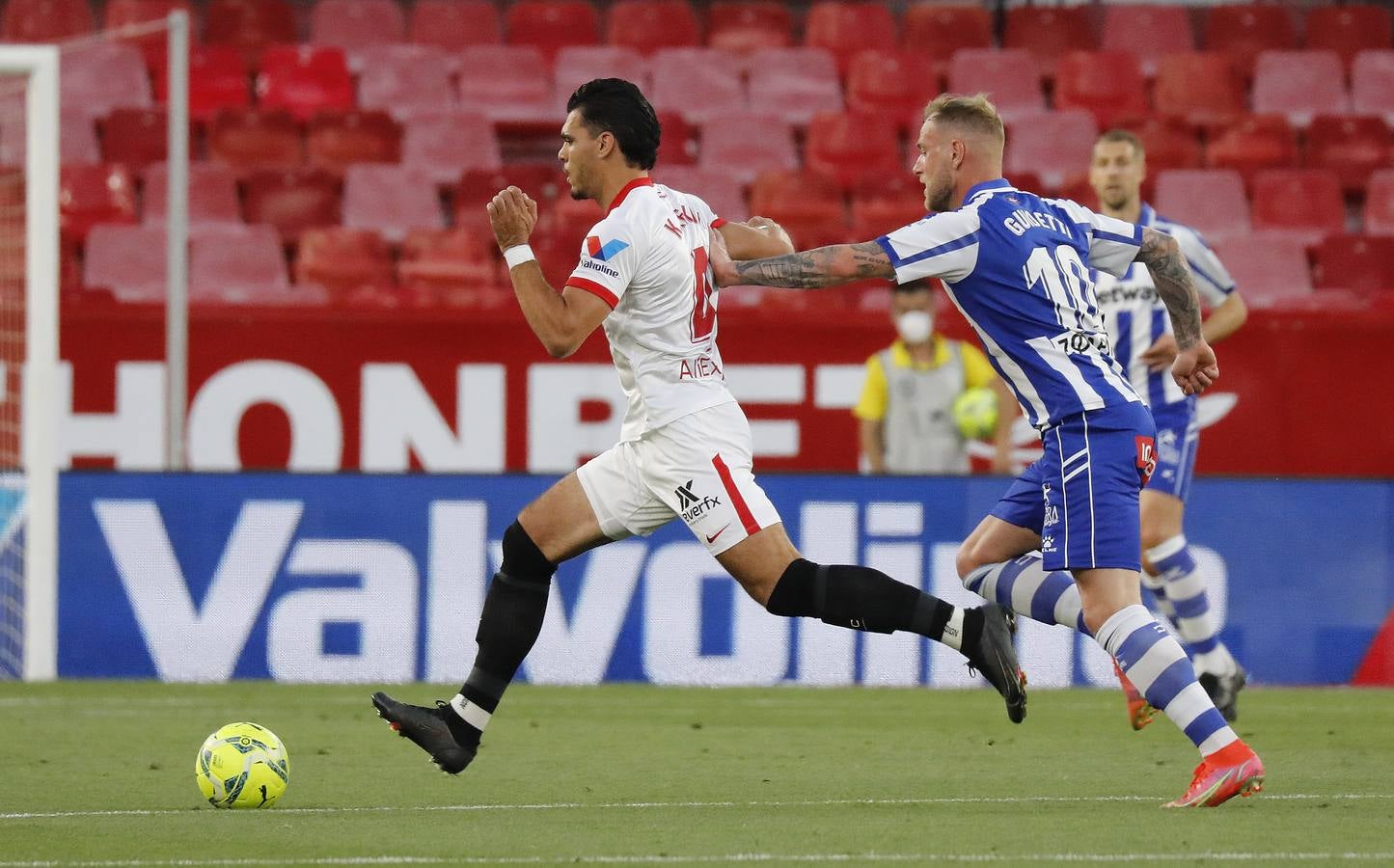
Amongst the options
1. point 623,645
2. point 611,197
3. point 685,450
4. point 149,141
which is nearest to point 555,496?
point 685,450

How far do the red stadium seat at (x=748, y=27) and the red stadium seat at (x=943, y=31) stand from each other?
1000 millimetres

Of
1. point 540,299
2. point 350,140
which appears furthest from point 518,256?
point 350,140

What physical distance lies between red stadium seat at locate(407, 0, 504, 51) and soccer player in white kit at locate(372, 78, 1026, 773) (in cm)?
1088

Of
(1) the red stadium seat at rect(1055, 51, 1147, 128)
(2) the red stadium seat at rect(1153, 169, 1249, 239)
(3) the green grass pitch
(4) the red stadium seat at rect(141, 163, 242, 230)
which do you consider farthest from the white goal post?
(1) the red stadium seat at rect(1055, 51, 1147, 128)

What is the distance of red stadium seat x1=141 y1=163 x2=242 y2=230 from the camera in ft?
45.6

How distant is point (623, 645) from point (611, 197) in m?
4.55

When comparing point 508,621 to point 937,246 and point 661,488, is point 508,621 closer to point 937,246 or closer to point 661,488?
point 661,488

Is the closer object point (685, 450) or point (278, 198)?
point (685, 450)

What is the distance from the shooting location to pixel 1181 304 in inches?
→ 234

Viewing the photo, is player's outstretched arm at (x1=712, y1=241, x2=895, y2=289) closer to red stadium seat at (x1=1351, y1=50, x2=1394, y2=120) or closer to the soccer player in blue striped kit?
the soccer player in blue striped kit

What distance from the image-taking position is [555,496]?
19.5 ft

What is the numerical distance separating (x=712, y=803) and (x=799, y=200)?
8913 millimetres

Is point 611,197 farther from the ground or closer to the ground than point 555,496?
farther from the ground

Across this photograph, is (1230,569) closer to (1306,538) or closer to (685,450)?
(1306,538)
